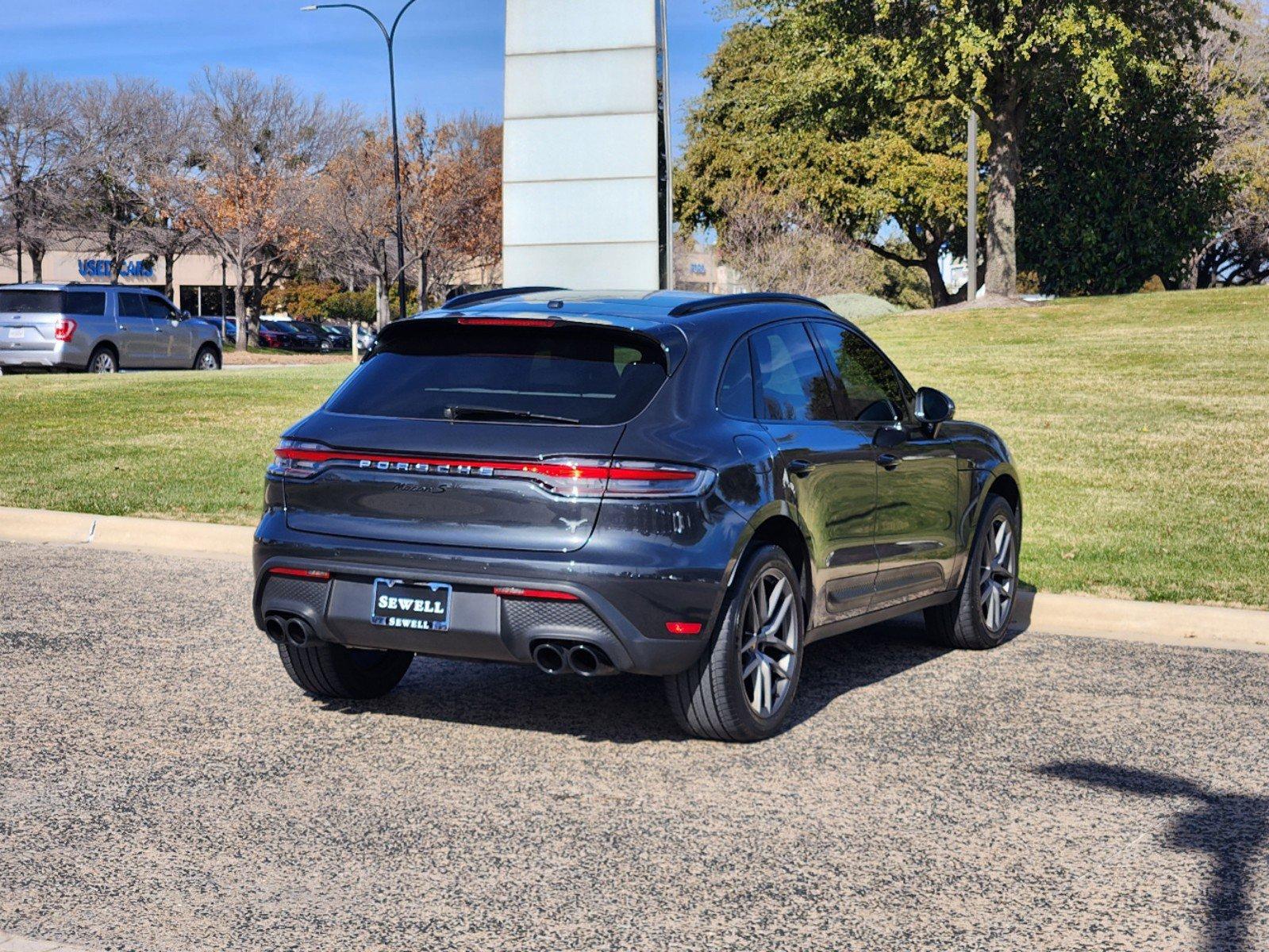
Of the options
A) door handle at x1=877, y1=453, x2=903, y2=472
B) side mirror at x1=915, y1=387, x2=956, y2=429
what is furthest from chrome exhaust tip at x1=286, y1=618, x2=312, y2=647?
side mirror at x1=915, y1=387, x2=956, y2=429

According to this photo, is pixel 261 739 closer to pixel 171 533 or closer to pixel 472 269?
pixel 171 533

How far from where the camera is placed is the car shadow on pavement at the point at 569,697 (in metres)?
6.19

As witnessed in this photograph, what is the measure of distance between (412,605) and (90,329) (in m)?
23.4

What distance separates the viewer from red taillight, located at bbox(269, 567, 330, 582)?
5.61 metres

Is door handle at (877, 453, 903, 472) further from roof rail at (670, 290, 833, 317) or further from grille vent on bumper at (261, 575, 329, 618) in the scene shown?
grille vent on bumper at (261, 575, 329, 618)

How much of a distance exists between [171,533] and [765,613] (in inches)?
236

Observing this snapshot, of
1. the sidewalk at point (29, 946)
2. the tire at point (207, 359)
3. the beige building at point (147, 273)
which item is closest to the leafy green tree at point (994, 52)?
the tire at point (207, 359)

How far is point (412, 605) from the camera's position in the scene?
5.46 meters

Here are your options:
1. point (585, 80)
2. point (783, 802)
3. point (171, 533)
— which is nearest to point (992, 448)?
point (783, 802)

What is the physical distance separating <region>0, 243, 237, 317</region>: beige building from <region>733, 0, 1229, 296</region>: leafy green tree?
4288 centimetres

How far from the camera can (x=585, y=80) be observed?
16031 mm

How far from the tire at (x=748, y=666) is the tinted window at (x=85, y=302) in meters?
23.1

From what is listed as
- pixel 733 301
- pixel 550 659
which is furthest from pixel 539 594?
pixel 733 301

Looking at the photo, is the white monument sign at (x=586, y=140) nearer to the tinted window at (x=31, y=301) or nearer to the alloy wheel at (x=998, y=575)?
the alloy wheel at (x=998, y=575)
